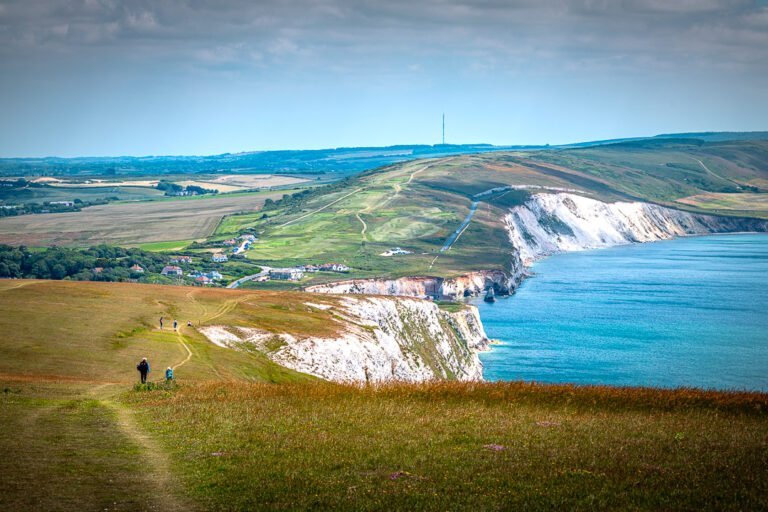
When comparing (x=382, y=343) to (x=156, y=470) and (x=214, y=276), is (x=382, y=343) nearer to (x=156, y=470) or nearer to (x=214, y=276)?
(x=156, y=470)

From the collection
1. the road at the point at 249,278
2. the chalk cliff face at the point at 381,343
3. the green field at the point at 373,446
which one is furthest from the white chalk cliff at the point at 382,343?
the road at the point at 249,278

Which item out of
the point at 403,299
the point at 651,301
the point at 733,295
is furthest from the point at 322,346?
the point at 733,295

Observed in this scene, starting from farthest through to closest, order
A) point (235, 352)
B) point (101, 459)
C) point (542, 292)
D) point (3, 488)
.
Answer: point (542, 292), point (235, 352), point (101, 459), point (3, 488)

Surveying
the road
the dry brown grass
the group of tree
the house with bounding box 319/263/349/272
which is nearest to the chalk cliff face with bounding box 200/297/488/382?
the dry brown grass

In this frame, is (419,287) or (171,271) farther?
(419,287)

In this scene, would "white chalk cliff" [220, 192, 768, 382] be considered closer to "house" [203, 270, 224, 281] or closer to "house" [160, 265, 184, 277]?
"house" [203, 270, 224, 281]

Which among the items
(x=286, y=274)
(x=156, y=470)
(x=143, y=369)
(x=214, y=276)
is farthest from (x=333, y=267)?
(x=156, y=470)

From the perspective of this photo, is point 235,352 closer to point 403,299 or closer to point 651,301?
point 403,299
